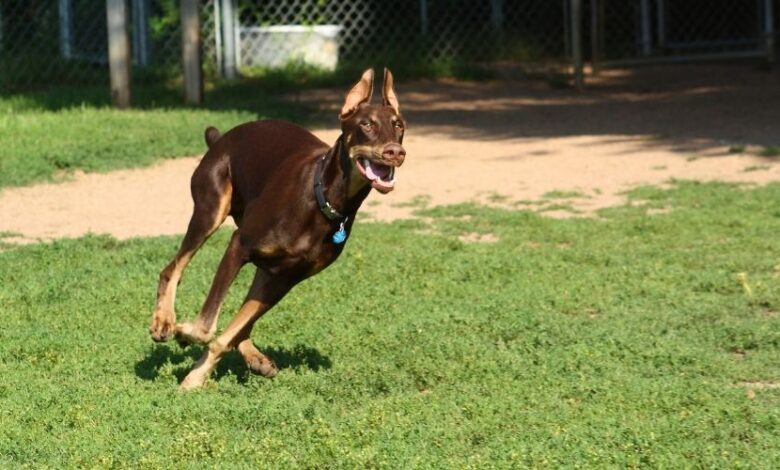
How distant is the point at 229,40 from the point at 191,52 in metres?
2.53

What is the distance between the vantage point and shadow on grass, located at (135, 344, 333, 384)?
22.2ft

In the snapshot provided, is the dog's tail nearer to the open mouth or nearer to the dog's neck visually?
the dog's neck

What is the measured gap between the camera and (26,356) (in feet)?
22.8

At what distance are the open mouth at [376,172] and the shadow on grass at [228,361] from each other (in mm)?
1170

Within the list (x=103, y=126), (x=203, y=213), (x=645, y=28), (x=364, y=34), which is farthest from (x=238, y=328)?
(x=645, y=28)

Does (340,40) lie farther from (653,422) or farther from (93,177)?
(653,422)

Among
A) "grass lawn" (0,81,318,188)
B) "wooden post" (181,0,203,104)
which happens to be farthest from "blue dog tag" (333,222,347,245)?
"wooden post" (181,0,203,104)

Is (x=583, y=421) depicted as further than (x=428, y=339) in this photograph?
No

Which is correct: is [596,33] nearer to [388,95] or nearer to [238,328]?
[388,95]

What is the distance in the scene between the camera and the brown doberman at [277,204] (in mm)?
6066

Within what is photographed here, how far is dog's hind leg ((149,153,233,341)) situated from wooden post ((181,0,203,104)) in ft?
28.0

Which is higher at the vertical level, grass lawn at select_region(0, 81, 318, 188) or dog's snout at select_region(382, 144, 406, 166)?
dog's snout at select_region(382, 144, 406, 166)

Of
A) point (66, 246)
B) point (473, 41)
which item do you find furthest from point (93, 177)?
point (473, 41)

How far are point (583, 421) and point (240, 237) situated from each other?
1.66 metres
